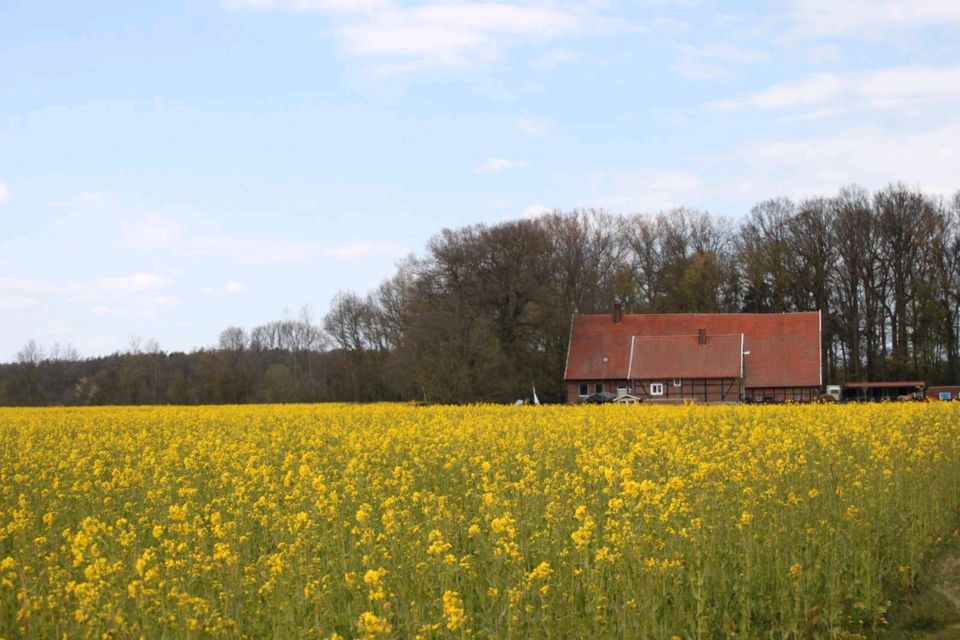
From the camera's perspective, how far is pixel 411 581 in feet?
27.6

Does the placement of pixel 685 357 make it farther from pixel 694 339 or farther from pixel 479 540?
pixel 479 540

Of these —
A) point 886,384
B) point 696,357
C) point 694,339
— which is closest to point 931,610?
point 696,357

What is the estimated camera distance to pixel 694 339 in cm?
6016

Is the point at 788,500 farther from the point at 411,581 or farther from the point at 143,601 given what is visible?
the point at 143,601

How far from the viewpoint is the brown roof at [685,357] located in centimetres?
5834

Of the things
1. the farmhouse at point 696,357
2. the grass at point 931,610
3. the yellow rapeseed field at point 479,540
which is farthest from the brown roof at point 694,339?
the grass at point 931,610

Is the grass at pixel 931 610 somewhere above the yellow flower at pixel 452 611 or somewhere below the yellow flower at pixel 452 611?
below

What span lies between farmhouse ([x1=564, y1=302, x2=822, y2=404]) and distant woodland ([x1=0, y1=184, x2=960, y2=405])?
2.58m

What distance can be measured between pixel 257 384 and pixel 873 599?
203 feet

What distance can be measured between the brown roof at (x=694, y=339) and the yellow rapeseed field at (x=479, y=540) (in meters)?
42.4

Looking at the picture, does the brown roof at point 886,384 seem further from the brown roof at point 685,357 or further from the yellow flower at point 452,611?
the yellow flower at point 452,611

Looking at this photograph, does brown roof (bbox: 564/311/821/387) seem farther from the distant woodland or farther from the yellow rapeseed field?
the yellow rapeseed field

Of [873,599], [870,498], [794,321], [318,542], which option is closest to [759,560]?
[873,599]

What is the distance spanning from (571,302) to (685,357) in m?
10.7
